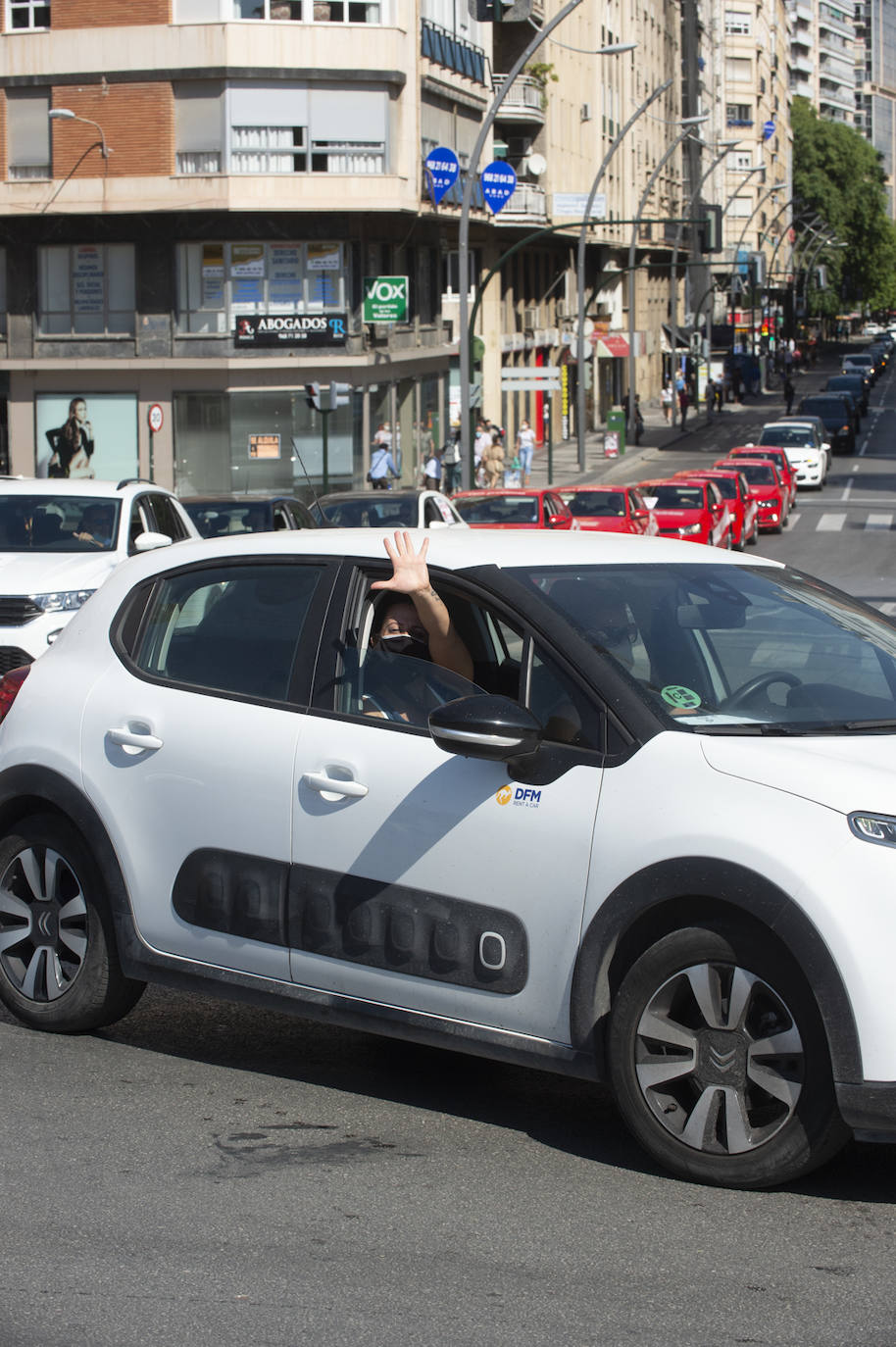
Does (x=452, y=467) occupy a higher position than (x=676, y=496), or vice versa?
(x=452, y=467)

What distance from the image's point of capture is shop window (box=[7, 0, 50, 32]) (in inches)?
1591

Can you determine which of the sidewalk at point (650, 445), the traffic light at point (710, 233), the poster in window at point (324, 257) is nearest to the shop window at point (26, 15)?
the poster in window at point (324, 257)

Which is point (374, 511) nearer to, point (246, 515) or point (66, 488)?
point (246, 515)

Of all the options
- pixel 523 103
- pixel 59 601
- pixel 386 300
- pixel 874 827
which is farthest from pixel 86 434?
pixel 874 827

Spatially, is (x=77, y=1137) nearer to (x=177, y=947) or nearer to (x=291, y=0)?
(x=177, y=947)

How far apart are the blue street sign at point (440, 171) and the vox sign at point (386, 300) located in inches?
104

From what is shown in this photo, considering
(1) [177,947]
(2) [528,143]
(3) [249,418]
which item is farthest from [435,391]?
(1) [177,947]

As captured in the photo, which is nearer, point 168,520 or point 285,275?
point 168,520

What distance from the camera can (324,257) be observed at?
41.4 m

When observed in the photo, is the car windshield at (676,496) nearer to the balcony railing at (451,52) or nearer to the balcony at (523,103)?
the balcony railing at (451,52)

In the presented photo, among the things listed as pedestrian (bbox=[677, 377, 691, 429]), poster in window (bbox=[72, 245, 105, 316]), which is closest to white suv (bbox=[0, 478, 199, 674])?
poster in window (bbox=[72, 245, 105, 316])

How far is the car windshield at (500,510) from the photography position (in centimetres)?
2545

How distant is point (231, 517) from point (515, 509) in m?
6.31

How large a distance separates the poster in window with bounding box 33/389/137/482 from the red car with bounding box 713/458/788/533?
43.9 feet
